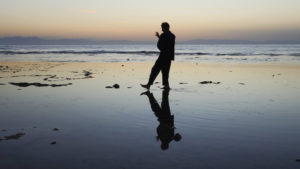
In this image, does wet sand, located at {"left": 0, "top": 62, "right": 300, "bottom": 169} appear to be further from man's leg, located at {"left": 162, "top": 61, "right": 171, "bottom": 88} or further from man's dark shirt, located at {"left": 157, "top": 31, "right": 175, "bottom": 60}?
man's dark shirt, located at {"left": 157, "top": 31, "right": 175, "bottom": 60}

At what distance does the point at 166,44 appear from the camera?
9016 millimetres

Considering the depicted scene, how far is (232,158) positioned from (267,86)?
649 cm

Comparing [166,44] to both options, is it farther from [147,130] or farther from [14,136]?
[14,136]

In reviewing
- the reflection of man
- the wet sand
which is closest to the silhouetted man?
the wet sand

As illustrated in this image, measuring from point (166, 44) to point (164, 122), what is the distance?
4620 millimetres

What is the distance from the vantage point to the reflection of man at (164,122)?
12.6 feet

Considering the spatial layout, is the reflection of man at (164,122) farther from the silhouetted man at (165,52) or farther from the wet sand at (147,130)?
the silhouetted man at (165,52)

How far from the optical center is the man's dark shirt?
352 inches

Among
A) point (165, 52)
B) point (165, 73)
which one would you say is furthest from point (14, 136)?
point (165, 52)

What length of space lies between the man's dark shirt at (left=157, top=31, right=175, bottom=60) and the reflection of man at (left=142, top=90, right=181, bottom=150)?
6.93ft

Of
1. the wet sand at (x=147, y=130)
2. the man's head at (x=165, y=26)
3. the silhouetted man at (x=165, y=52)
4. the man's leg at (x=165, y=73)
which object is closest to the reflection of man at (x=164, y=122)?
the wet sand at (x=147, y=130)

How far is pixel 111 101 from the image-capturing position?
659 cm

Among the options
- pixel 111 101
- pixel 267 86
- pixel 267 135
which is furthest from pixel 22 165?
pixel 267 86

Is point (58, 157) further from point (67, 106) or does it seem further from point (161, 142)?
point (67, 106)
